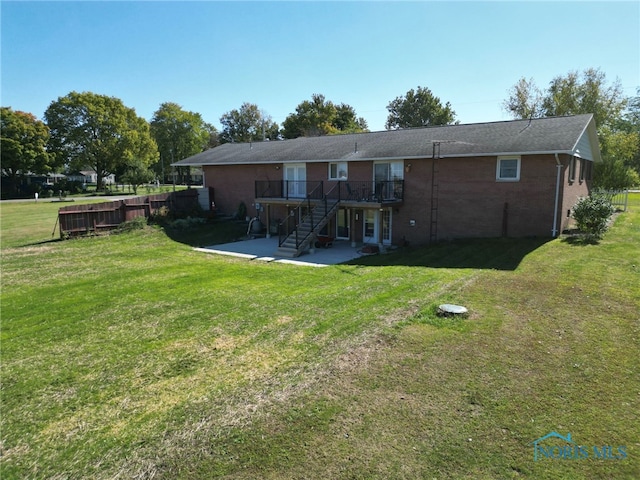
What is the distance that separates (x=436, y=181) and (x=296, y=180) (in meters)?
7.98

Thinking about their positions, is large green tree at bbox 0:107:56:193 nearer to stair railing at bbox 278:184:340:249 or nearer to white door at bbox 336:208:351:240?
stair railing at bbox 278:184:340:249

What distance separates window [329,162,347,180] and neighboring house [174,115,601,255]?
0.17ft

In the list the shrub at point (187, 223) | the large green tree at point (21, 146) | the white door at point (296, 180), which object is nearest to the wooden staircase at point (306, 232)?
the white door at point (296, 180)

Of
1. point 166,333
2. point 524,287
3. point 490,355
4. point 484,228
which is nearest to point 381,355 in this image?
point 490,355

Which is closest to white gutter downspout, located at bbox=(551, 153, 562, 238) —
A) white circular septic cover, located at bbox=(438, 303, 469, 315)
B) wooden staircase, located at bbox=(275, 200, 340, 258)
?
wooden staircase, located at bbox=(275, 200, 340, 258)

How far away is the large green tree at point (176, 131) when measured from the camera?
243ft

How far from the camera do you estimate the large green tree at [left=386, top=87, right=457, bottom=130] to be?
66.2 meters

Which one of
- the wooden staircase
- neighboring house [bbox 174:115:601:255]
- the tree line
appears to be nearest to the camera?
neighboring house [bbox 174:115:601:255]

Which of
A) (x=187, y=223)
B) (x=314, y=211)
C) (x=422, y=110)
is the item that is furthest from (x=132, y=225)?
(x=422, y=110)

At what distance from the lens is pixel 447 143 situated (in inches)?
699

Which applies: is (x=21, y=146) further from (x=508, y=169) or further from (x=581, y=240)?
(x=581, y=240)

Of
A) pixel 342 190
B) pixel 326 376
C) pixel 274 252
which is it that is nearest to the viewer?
pixel 326 376

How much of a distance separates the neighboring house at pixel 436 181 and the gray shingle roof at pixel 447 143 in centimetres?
5

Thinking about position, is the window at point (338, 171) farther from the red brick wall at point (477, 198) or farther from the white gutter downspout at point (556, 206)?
the white gutter downspout at point (556, 206)
